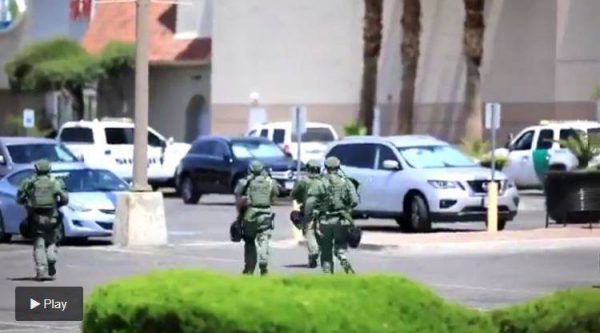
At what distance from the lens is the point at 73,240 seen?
90.2 ft

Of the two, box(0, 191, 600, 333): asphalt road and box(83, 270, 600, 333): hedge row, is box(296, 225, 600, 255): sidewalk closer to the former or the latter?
box(0, 191, 600, 333): asphalt road

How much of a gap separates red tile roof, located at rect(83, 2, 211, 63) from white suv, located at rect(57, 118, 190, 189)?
13.5 metres

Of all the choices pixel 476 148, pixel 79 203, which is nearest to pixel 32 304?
pixel 79 203

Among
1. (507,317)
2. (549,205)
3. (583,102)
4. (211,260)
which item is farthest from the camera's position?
(583,102)

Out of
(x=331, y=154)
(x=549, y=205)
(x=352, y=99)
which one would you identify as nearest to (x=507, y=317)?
(x=549, y=205)

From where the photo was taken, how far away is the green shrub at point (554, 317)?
8.29 metres

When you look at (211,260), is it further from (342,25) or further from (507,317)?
(342,25)

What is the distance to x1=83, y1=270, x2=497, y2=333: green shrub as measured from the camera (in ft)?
24.4

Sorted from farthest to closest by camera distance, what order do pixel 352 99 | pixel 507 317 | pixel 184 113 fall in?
1. pixel 184 113
2. pixel 352 99
3. pixel 507 317

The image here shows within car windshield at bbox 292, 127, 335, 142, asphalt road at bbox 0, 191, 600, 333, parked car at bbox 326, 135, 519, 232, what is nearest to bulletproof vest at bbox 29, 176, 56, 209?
asphalt road at bbox 0, 191, 600, 333

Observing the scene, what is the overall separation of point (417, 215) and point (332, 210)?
343 inches

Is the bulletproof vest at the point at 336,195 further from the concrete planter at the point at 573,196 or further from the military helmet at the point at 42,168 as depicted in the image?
the concrete planter at the point at 573,196

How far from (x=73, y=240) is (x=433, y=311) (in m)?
20.1

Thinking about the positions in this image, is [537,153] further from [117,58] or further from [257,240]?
[257,240]
